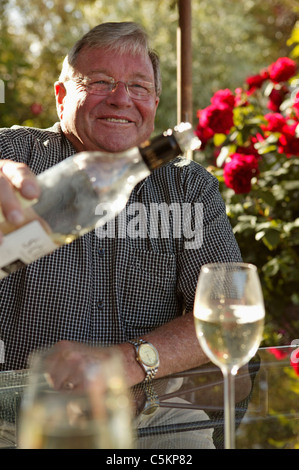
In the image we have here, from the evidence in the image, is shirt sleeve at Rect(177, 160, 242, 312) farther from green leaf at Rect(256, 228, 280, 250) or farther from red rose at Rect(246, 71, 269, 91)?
red rose at Rect(246, 71, 269, 91)

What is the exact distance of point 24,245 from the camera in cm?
78

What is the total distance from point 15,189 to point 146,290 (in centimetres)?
70

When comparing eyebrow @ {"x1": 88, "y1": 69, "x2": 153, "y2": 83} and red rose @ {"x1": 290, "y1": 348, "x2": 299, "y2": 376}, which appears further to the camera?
eyebrow @ {"x1": 88, "y1": 69, "x2": 153, "y2": 83}

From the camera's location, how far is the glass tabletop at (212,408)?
2.74ft

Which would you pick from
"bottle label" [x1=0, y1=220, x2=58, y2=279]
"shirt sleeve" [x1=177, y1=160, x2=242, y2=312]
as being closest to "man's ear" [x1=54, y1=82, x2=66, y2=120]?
"shirt sleeve" [x1=177, y1=160, x2=242, y2=312]

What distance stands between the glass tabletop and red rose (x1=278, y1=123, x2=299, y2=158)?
1.20m

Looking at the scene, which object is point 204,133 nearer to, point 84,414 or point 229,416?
point 229,416

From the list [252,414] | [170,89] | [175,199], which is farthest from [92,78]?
[170,89]

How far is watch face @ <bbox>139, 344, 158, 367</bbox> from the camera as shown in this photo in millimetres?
1128

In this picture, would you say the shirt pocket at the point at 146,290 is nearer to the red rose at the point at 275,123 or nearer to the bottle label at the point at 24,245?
the bottle label at the point at 24,245

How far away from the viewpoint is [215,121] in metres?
2.30

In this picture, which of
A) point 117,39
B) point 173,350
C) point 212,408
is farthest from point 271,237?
point 212,408

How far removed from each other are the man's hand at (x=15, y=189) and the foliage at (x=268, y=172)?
1.43 meters
